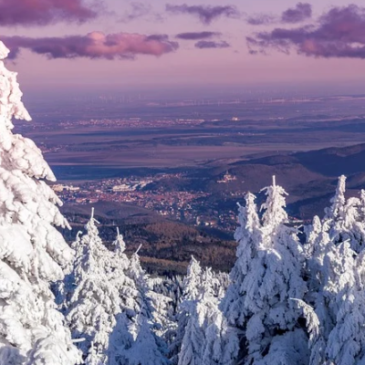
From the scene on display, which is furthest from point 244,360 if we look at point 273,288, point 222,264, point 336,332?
point 222,264

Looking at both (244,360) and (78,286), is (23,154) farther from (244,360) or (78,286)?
(78,286)

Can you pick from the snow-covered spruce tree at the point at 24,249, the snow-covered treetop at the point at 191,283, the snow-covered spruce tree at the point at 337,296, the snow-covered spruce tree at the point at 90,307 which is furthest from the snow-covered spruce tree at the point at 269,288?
the snow-covered treetop at the point at 191,283

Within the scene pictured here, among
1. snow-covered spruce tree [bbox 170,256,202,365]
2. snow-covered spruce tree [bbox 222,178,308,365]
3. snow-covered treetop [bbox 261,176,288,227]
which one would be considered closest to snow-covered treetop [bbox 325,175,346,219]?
snow-covered spruce tree [bbox 222,178,308,365]

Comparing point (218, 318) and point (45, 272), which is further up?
point (45, 272)

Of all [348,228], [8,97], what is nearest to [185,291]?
[348,228]

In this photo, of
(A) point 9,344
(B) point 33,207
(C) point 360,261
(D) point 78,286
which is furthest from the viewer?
(D) point 78,286

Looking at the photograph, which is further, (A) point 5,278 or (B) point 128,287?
(B) point 128,287

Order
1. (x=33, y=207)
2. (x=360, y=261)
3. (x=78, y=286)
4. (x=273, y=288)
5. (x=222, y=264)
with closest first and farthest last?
(x=33, y=207), (x=360, y=261), (x=273, y=288), (x=78, y=286), (x=222, y=264)

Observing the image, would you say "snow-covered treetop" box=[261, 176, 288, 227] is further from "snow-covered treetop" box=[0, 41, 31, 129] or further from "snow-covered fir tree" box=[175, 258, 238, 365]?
"snow-covered treetop" box=[0, 41, 31, 129]
